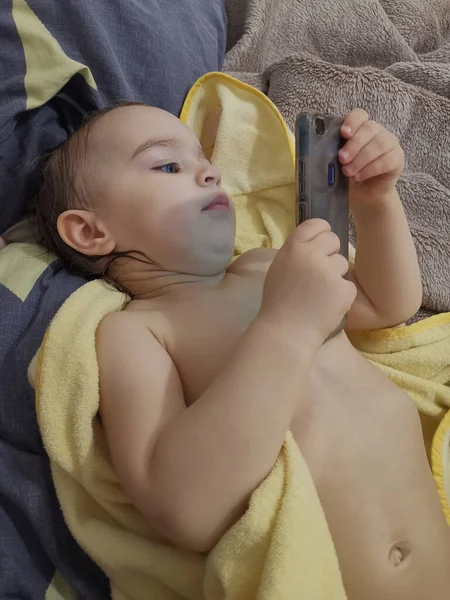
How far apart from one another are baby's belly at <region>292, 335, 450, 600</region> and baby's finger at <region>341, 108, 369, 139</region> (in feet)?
0.89

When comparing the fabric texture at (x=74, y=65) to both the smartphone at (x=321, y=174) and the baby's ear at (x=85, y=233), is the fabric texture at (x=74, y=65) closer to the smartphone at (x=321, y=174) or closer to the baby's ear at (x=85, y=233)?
the baby's ear at (x=85, y=233)

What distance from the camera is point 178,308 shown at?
766 mm

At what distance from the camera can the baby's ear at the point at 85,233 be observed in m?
0.81

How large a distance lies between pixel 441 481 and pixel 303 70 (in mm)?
758

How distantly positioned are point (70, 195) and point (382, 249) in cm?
45

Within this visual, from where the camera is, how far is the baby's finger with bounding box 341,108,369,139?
0.74m

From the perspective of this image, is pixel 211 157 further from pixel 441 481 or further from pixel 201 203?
pixel 441 481

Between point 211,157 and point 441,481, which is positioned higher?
point 211,157

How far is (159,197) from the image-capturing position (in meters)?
0.77

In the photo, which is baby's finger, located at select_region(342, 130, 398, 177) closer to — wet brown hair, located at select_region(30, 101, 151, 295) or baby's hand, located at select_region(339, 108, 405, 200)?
baby's hand, located at select_region(339, 108, 405, 200)

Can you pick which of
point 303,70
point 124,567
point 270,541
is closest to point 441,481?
point 270,541

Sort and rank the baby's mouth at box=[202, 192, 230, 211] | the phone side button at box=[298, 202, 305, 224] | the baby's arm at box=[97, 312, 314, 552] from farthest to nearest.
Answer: the baby's mouth at box=[202, 192, 230, 211] → the phone side button at box=[298, 202, 305, 224] → the baby's arm at box=[97, 312, 314, 552]

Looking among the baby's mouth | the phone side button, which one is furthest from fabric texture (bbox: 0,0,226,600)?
the phone side button

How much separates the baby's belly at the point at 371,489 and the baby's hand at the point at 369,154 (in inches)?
9.3
